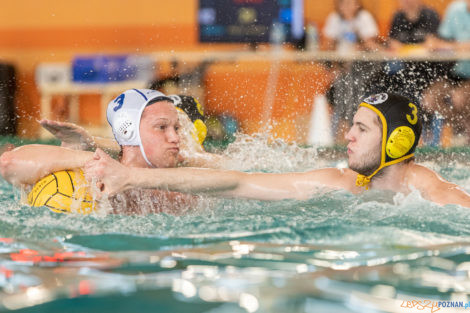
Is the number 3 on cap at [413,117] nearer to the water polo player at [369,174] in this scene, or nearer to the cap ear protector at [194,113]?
the water polo player at [369,174]

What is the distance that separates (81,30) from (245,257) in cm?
937

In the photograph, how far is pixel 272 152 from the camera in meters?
5.75

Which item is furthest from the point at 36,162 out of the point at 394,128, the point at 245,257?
the point at 394,128

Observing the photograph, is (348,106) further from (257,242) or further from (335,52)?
(257,242)

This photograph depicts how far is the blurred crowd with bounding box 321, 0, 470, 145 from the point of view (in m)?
8.57

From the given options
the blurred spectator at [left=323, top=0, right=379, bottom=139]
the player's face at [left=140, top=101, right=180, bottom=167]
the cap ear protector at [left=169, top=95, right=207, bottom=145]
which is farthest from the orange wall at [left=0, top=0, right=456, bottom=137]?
the player's face at [left=140, top=101, right=180, bottom=167]

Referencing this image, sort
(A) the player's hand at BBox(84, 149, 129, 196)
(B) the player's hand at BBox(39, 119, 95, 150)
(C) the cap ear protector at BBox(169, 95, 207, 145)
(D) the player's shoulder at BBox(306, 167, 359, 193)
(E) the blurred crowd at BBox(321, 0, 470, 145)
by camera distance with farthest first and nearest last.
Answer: (E) the blurred crowd at BBox(321, 0, 470, 145), (C) the cap ear protector at BBox(169, 95, 207, 145), (B) the player's hand at BBox(39, 119, 95, 150), (D) the player's shoulder at BBox(306, 167, 359, 193), (A) the player's hand at BBox(84, 149, 129, 196)

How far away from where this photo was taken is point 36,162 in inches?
139

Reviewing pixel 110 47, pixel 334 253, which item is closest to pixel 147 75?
pixel 110 47

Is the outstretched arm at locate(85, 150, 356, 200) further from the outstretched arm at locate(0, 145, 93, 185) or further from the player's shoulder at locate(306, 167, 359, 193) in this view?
the outstretched arm at locate(0, 145, 93, 185)

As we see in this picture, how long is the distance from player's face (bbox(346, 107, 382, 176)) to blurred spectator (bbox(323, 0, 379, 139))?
481 centimetres

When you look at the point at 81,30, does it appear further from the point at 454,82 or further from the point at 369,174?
the point at 369,174

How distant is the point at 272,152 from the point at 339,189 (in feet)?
6.57

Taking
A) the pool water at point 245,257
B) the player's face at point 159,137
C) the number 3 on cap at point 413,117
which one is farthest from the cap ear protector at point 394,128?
the player's face at point 159,137
